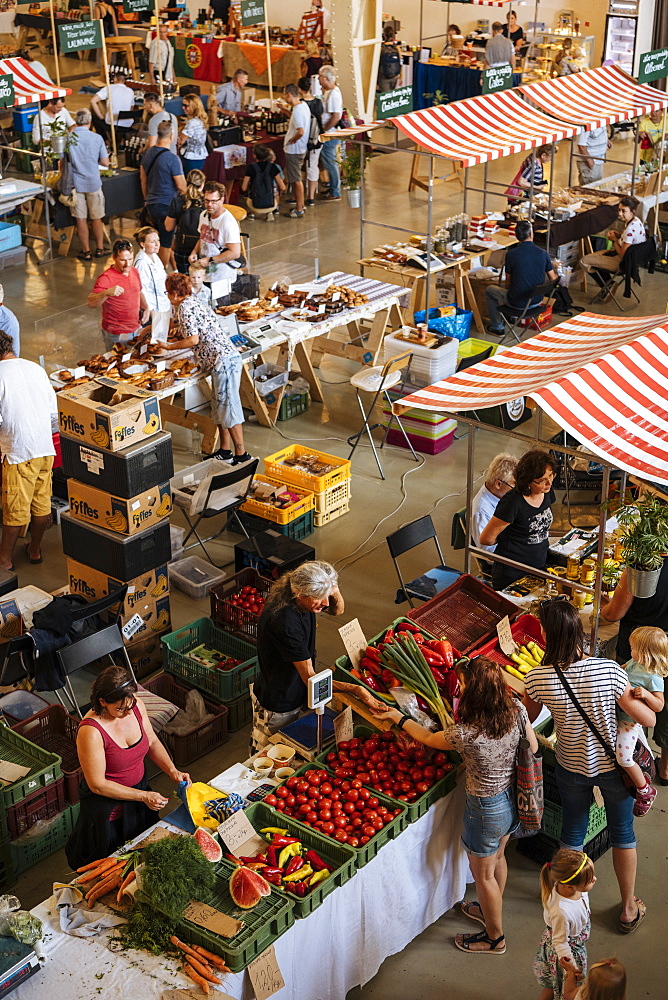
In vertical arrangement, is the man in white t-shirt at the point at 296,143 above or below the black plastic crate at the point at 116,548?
above

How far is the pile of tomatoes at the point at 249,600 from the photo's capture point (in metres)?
6.74

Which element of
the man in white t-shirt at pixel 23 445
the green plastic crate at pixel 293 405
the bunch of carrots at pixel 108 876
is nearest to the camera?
the bunch of carrots at pixel 108 876

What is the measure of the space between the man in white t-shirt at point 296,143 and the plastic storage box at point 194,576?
775 centimetres

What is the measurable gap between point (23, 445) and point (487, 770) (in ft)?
12.4

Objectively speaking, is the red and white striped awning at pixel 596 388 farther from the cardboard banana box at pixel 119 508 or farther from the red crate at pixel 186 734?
the red crate at pixel 186 734

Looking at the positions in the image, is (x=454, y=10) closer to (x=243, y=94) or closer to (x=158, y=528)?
(x=243, y=94)

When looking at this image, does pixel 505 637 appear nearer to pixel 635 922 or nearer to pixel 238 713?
pixel 635 922

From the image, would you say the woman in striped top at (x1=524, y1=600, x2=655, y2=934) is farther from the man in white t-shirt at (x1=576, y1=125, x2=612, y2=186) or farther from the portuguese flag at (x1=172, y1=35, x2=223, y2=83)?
the portuguese flag at (x1=172, y1=35, x2=223, y2=83)

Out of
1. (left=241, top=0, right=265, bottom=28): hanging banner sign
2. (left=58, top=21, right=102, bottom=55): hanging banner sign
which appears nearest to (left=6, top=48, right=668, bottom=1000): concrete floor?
(left=58, top=21, right=102, bottom=55): hanging banner sign

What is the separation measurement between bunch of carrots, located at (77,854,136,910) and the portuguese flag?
18637 mm

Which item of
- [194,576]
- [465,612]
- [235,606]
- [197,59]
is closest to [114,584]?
[235,606]

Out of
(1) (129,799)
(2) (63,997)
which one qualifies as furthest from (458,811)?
(2) (63,997)

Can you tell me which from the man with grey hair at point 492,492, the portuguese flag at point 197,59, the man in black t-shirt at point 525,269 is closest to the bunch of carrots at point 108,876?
the man with grey hair at point 492,492

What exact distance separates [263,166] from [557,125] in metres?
3.76
